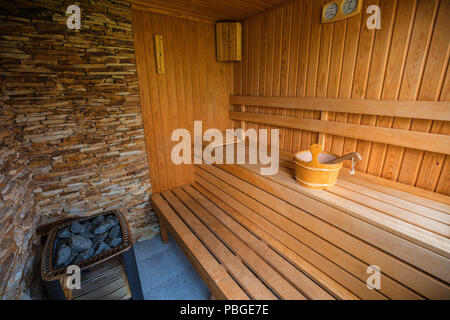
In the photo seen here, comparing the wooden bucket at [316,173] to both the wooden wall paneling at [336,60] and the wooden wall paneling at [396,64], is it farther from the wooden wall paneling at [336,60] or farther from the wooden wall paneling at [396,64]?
the wooden wall paneling at [336,60]

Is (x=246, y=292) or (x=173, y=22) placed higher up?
(x=173, y=22)

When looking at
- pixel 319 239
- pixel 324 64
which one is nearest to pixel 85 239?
pixel 319 239

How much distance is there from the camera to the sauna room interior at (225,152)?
1434mm

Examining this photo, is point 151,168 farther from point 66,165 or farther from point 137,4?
point 137,4

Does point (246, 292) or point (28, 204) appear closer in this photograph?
point (246, 292)

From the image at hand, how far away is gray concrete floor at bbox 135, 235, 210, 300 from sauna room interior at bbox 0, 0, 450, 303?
2 centimetres

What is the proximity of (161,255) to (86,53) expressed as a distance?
2.21 m

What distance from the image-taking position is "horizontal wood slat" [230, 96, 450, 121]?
1.48 m

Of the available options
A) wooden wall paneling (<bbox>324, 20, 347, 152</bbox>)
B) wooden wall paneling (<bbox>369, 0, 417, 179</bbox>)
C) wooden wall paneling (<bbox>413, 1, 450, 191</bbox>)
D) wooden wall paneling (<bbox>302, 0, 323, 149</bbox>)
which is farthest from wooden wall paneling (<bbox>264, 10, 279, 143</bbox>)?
wooden wall paneling (<bbox>413, 1, 450, 191</bbox>)

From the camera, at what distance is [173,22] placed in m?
2.51

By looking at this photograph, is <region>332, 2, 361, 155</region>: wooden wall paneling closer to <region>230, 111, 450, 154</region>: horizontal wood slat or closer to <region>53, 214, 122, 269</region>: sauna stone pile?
<region>230, 111, 450, 154</region>: horizontal wood slat
